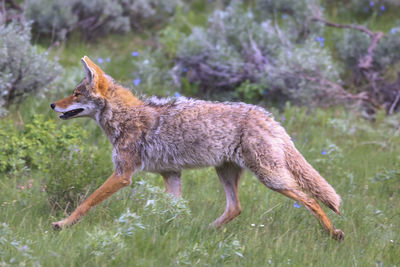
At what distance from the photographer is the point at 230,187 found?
5.93 metres

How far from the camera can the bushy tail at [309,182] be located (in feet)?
17.9

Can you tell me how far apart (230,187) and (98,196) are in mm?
1454

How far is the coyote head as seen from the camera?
5781 mm

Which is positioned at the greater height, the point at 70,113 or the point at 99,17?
the point at 70,113

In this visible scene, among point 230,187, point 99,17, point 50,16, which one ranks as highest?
point 50,16

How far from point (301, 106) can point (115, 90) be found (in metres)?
4.44

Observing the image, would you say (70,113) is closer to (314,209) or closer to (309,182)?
(309,182)

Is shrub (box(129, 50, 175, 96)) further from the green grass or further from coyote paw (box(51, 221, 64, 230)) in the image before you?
coyote paw (box(51, 221, 64, 230))

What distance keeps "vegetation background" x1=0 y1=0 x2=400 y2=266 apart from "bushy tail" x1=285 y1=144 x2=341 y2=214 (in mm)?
322

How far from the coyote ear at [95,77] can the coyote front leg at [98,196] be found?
984 millimetres

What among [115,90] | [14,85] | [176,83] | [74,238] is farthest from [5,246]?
[176,83]

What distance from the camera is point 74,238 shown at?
4672 mm

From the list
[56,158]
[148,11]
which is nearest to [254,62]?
[148,11]

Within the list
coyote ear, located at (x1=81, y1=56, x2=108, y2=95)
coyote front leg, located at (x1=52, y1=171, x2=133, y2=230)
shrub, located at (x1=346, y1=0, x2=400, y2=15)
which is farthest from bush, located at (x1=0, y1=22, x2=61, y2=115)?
shrub, located at (x1=346, y1=0, x2=400, y2=15)
